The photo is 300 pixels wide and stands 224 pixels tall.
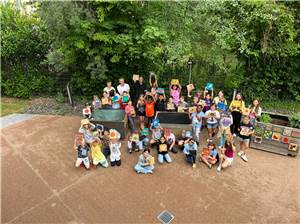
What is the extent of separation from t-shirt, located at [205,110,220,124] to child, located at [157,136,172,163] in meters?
1.74

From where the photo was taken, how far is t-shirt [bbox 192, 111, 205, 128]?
8.02 m

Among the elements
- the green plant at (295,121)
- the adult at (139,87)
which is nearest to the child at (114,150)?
the adult at (139,87)

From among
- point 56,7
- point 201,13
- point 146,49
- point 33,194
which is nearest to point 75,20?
point 56,7

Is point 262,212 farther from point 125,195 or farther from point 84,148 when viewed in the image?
point 84,148

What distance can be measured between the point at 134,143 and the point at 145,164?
113 cm

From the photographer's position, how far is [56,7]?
27.4ft

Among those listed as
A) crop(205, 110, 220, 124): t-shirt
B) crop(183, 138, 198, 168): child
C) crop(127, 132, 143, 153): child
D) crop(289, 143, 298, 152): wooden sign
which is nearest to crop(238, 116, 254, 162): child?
crop(205, 110, 220, 124): t-shirt

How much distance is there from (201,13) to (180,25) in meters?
0.79

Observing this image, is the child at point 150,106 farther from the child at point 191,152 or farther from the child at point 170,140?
the child at point 191,152

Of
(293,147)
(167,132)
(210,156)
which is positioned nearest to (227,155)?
(210,156)

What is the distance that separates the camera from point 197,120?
804cm

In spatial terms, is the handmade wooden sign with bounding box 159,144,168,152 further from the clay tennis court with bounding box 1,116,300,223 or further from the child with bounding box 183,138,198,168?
the child with bounding box 183,138,198,168

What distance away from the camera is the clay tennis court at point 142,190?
5.62 meters

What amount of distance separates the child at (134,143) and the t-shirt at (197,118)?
5.60ft
